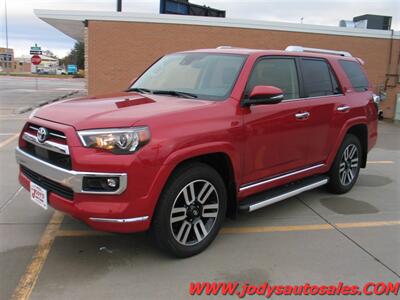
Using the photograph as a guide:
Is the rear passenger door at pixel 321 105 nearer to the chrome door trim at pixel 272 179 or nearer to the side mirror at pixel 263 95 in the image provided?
the chrome door trim at pixel 272 179

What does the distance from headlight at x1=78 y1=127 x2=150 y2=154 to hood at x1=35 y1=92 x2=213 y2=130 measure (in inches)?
2.1

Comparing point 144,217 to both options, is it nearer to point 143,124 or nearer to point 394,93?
point 143,124

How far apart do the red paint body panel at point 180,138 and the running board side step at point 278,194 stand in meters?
0.11

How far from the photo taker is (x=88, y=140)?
11.0ft

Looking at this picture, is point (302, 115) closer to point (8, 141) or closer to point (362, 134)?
point (362, 134)

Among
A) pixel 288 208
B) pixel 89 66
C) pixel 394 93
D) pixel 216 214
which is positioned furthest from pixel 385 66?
pixel 216 214

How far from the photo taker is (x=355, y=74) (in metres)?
6.18

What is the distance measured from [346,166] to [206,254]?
2942 millimetres

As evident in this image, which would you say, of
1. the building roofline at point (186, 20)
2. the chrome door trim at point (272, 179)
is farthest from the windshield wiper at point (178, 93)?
the building roofline at point (186, 20)

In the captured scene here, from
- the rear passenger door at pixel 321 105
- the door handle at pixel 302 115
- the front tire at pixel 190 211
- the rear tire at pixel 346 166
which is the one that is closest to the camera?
the front tire at pixel 190 211

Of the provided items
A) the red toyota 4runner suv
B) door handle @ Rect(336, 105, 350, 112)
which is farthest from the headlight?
door handle @ Rect(336, 105, 350, 112)

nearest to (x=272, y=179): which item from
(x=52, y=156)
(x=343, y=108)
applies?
(x=343, y=108)

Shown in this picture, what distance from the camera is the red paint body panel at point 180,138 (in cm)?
336

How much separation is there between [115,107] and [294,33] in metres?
14.2
